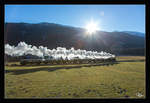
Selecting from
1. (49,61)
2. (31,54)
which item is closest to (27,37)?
(31,54)

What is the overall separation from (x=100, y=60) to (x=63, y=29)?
25.1m

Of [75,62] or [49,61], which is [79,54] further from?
[49,61]

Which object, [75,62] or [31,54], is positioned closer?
[75,62]

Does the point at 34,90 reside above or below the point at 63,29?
below
